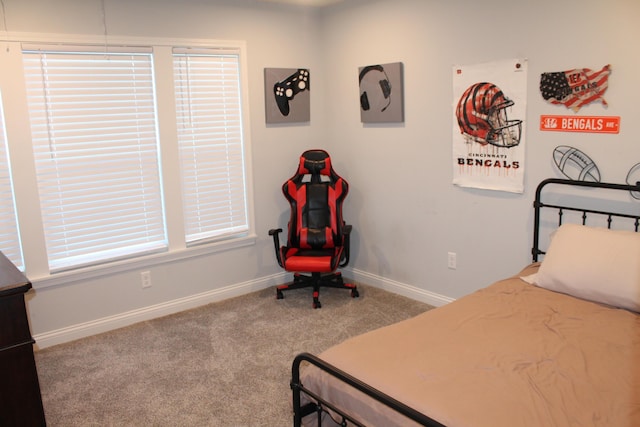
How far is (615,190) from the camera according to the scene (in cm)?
302

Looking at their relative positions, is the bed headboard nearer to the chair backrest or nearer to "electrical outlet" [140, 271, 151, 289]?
the chair backrest

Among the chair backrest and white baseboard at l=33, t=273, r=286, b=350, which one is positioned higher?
the chair backrest

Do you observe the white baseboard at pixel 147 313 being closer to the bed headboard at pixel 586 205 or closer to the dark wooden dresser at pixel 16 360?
the dark wooden dresser at pixel 16 360

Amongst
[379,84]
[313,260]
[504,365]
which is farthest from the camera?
[379,84]

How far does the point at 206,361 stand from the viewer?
3.42 meters

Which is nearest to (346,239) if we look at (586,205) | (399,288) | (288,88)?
(399,288)

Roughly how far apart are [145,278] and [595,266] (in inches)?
120

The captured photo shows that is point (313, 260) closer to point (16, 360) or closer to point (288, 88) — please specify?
point (288, 88)

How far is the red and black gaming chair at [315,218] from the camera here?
14.4 ft

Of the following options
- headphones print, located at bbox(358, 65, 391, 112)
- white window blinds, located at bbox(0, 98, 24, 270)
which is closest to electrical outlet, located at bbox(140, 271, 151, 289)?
white window blinds, located at bbox(0, 98, 24, 270)

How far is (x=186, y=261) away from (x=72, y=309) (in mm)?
890

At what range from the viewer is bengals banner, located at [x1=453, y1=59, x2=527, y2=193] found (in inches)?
136

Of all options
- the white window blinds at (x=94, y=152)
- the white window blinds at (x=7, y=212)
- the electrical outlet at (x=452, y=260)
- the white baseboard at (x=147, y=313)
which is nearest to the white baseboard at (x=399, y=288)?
the electrical outlet at (x=452, y=260)

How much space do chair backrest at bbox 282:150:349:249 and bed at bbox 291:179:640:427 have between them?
173 centimetres
